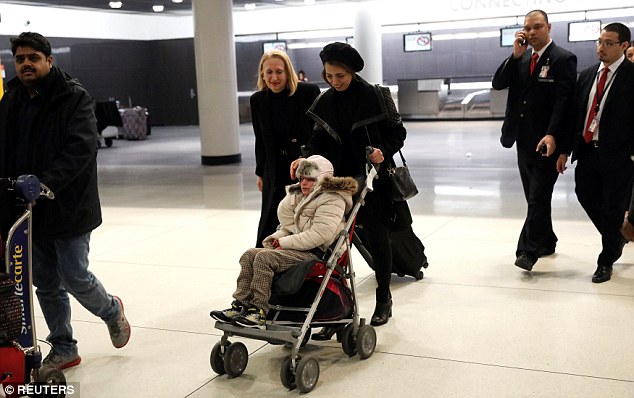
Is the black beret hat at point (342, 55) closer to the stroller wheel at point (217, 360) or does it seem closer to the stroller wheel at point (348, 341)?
the stroller wheel at point (348, 341)

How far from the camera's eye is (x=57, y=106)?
12.7ft

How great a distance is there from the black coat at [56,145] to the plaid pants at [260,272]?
0.86 meters

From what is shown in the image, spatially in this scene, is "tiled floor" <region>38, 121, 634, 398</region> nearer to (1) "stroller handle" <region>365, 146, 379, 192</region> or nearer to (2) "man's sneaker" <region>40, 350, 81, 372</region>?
(2) "man's sneaker" <region>40, 350, 81, 372</region>

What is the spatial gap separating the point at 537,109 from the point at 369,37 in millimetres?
15357

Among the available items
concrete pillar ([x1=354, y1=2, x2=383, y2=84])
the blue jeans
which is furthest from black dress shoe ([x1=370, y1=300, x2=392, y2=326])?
concrete pillar ([x1=354, y1=2, x2=383, y2=84])

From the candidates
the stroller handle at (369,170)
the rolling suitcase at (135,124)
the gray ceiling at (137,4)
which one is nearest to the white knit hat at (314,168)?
the stroller handle at (369,170)

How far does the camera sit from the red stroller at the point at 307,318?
372cm

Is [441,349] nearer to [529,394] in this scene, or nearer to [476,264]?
[529,394]

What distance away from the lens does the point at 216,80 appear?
46.3 feet

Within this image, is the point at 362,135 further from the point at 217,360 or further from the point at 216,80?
the point at 216,80

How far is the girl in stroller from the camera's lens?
3748 millimetres

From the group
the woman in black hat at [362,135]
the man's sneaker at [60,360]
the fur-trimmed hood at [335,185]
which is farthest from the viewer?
the woman in black hat at [362,135]

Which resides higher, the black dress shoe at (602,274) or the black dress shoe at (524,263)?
the black dress shoe at (524,263)

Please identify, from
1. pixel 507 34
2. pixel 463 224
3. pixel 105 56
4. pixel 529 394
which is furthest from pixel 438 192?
pixel 105 56
